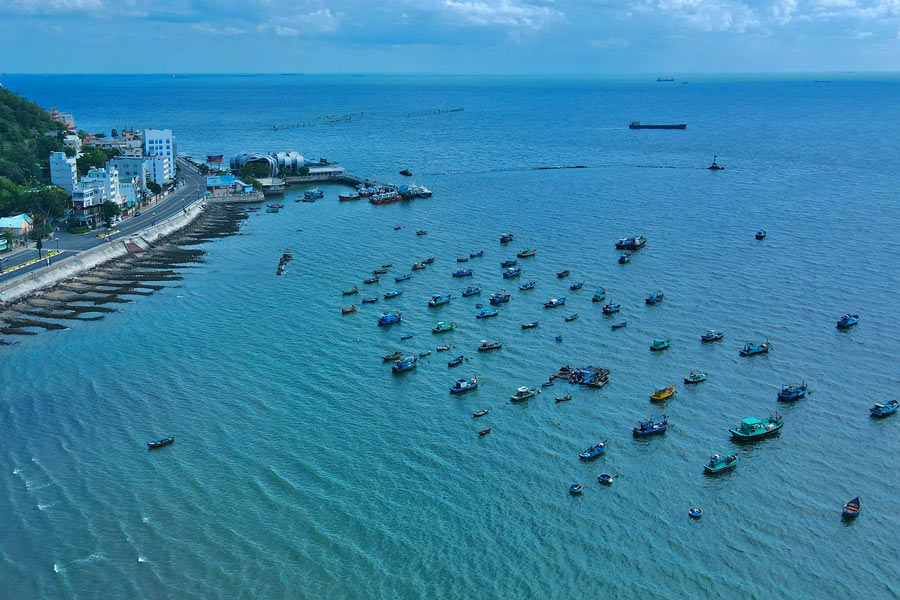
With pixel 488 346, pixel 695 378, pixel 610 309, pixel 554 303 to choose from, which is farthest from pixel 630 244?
pixel 695 378

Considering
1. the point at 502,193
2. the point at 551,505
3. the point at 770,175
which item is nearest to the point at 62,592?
the point at 551,505

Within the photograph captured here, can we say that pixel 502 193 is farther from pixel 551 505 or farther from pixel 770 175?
pixel 551 505

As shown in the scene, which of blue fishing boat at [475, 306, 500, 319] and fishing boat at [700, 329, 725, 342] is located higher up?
fishing boat at [700, 329, 725, 342]

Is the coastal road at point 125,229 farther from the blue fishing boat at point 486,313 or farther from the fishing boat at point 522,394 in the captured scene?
the fishing boat at point 522,394

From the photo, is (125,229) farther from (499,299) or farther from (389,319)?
(499,299)

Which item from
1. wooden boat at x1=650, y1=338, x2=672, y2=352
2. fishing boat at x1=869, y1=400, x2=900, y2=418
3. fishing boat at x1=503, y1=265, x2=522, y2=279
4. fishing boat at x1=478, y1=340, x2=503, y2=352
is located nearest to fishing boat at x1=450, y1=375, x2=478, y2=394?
fishing boat at x1=478, y1=340, x2=503, y2=352

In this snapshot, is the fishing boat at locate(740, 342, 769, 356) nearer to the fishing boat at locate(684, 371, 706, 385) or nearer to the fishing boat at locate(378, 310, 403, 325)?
the fishing boat at locate(684, 371, 706, 385)
